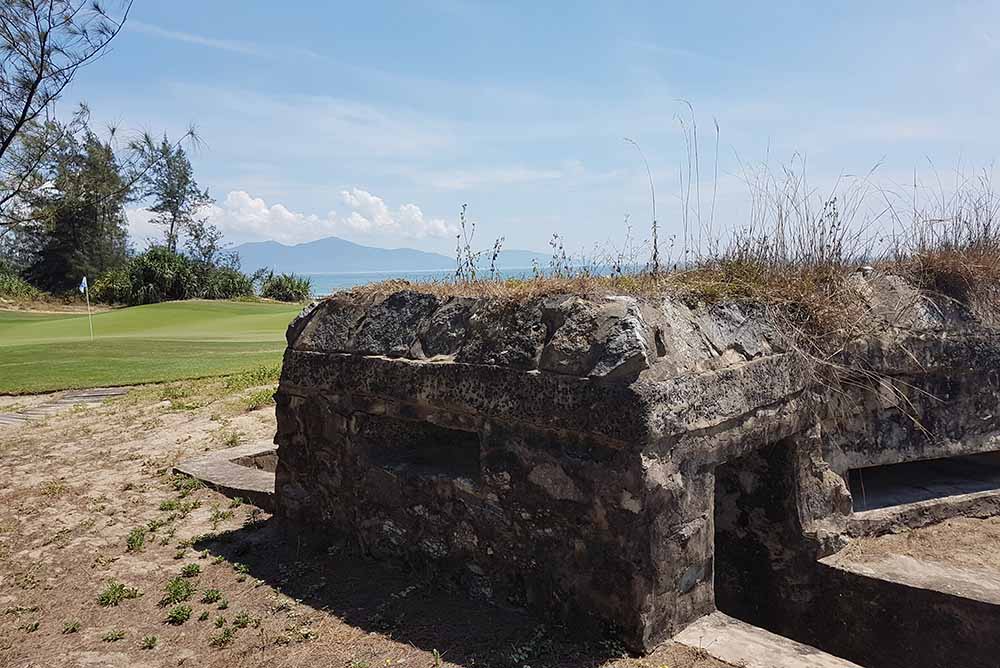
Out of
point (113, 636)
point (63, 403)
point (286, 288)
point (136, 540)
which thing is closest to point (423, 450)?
Answer: point (113, 636)

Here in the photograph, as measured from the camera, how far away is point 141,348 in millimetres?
15383

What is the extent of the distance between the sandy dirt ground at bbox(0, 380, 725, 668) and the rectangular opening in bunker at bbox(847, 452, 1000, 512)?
6.86ft

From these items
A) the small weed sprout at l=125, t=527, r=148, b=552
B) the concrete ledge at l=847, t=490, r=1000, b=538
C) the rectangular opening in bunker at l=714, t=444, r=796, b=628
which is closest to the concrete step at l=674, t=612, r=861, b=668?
the rectangular opening in bunker at l=714, t=444, r=796, b=628

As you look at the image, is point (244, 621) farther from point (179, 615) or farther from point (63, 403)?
point (63, 403)

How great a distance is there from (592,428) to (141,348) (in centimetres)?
1465

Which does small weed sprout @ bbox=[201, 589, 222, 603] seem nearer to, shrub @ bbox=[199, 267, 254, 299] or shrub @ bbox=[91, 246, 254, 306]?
shrub @ bbox=[91, 246, 254, 306]

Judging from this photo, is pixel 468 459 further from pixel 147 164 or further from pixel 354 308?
pixel 147 164

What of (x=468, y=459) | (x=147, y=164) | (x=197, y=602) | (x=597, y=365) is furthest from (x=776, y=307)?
(x=147, y=164)

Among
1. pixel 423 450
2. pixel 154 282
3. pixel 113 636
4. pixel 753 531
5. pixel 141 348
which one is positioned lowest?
pixel 113 636

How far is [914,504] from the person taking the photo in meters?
4.25

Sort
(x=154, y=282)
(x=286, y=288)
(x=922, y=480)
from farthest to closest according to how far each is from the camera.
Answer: (x=286, y=288) < (x=154, y=282) < (x=922, y=480)

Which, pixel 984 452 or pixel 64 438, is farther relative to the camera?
pixel 64 438

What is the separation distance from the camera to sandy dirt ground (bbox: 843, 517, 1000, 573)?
3.85 meters

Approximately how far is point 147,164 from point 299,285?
70.6 ft
